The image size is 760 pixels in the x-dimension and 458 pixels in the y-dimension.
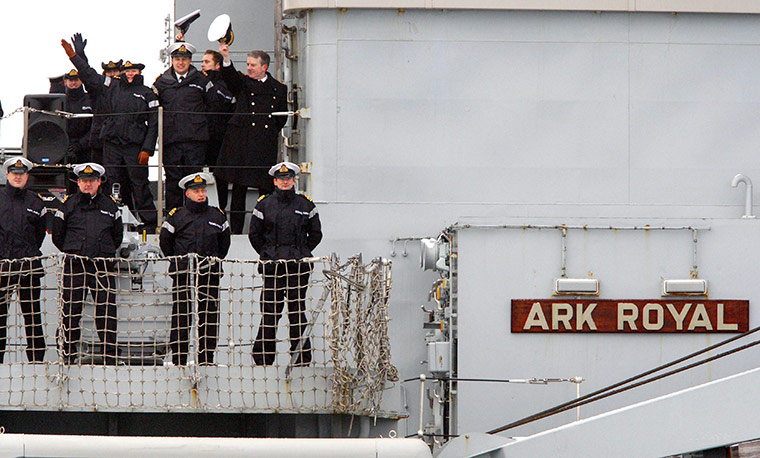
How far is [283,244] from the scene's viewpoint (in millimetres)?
7887

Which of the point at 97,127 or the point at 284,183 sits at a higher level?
the point at 97,127

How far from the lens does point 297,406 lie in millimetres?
7090

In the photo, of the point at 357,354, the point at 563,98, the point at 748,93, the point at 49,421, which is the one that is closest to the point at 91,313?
the point at 49,421

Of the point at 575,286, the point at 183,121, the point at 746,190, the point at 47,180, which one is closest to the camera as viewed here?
the point at 575,286

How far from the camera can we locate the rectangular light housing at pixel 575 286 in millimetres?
7656

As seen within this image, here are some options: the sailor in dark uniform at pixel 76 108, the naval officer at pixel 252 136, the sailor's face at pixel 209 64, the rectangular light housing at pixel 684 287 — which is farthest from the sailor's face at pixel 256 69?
the rectangular light housing at pixel 684 287

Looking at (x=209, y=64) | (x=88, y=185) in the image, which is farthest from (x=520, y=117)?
(x=88, y=185)

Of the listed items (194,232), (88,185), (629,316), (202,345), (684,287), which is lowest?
(202,345)

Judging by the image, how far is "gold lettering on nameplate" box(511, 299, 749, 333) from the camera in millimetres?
7691

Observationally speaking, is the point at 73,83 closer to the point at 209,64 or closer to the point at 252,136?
the point at 209,64

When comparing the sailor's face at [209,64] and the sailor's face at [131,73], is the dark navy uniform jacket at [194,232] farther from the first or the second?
the sailor's face at [131,73]

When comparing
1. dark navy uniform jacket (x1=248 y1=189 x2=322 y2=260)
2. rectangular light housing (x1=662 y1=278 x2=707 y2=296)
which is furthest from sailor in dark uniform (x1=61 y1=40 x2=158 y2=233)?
rectangular light housing (x1=662 y1=278 x2=707 y2=296)

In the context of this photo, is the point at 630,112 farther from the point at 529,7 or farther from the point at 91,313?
the point at 91,313

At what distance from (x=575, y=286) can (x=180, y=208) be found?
2.54m
